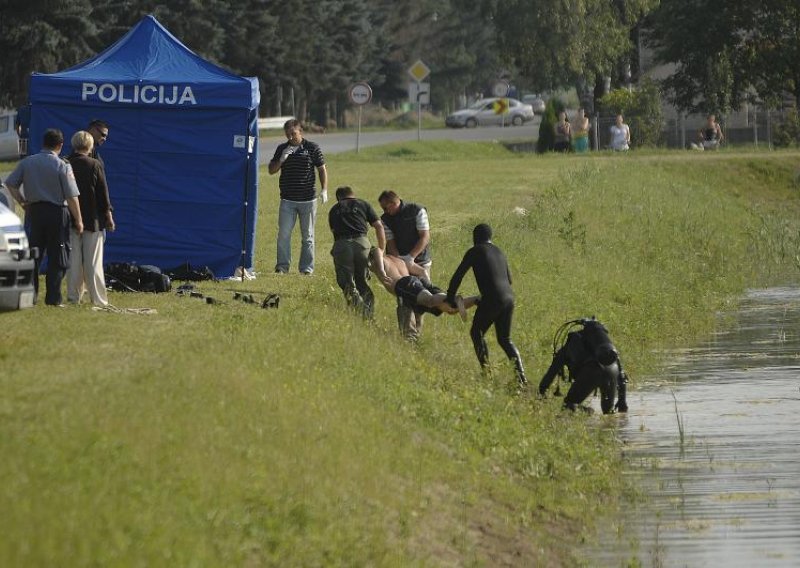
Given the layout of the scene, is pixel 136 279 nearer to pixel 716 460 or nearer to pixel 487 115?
pixel 716 460

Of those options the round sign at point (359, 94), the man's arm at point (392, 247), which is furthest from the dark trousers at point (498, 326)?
the round sign at point (359, 94)

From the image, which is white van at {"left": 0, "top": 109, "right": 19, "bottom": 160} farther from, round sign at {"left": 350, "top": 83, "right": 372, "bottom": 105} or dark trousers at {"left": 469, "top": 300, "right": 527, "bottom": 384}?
dark trousers at {"left": 469, "top": 300, "right": 527, "bottom": 384}

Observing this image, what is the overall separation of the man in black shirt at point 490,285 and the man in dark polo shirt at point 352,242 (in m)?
1.55

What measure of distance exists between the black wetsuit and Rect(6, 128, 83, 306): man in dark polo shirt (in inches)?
155

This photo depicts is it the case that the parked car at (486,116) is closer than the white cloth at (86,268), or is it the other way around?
the white cloth at (86,268)

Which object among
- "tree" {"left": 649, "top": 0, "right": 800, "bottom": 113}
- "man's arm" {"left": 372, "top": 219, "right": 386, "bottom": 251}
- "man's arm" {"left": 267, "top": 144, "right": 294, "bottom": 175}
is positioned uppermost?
"tree" {"left": 649, "top": 0, "right": 800, "bottom": 113}

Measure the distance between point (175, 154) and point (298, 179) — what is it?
1.60 m

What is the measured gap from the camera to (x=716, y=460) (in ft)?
52.1

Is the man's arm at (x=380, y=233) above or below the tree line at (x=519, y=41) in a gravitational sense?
below

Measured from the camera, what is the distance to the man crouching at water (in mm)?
18422

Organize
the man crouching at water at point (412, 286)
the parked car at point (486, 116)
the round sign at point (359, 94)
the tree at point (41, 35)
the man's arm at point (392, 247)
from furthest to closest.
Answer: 1. the parked car at point (486, 116)
2. the tree at point (41, 35)
3. the round sign at point (359, 94)
4. the man's arm at point (392, 247)
5. the man crouching at water at point (412, 286)

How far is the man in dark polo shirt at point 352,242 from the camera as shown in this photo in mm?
→ 19312

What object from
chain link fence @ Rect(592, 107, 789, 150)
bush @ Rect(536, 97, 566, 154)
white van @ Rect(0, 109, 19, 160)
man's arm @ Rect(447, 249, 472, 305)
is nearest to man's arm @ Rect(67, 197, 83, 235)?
→ man's arm @ Rect(447, 249, 472, 305)

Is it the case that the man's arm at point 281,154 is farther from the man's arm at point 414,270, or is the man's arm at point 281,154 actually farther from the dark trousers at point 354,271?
the man's arm at point 414,270
